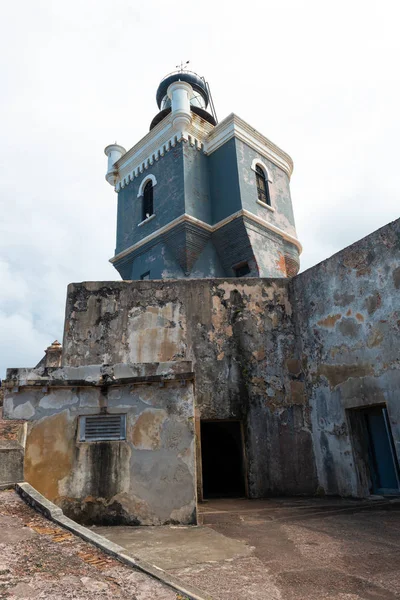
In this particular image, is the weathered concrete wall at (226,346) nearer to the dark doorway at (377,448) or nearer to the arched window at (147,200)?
the dark doorway at (377,448)

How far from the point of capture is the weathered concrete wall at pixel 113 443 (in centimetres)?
572

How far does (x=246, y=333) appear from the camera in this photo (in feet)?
30.7

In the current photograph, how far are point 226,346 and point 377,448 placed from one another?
3525mm

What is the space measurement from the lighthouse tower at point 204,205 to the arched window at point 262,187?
37 mm

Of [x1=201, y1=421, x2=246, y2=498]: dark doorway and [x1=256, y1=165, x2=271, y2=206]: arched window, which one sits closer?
[x1=201, y1=421, x2=246, y2=498]: dark doorway

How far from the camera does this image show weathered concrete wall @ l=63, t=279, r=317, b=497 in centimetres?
870

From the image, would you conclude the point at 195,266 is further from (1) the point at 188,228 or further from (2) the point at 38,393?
(2) the point at 38,393

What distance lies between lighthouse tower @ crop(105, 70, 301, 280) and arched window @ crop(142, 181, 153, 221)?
4cm

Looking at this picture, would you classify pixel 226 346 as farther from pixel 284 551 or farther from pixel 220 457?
pixel 284 551

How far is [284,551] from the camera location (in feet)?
14.2

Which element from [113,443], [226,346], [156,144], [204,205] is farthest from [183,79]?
[113,443]

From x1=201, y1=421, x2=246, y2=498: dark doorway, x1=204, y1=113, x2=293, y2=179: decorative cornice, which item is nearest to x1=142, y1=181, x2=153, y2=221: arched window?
x1=204, y1=113, x2=293, y2=179: decorative cornice

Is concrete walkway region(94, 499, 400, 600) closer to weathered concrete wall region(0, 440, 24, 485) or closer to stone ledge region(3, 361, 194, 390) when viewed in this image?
weathered concrete wall region(0, 440, 24, 485)

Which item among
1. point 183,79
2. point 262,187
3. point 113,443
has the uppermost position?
point 183,79
